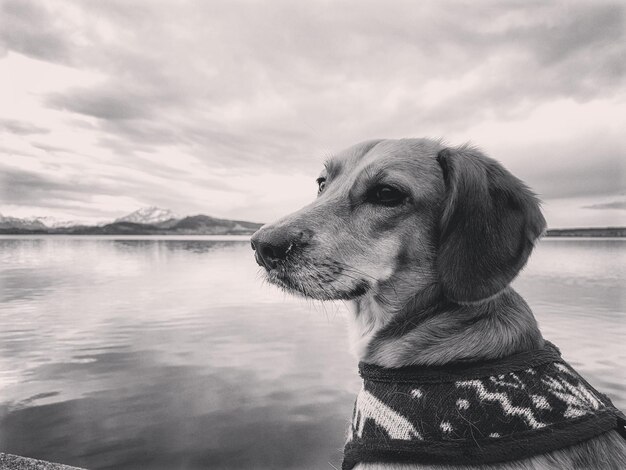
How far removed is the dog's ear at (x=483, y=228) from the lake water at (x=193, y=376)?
0.26 m

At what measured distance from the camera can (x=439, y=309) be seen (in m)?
2.96

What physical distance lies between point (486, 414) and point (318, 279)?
1.58m

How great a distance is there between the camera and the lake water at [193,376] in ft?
28.1

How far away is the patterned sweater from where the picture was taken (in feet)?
7.11

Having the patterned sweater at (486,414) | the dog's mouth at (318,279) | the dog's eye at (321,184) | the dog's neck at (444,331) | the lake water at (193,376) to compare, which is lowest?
the lake water at (193,376)

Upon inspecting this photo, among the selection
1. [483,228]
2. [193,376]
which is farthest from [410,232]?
[193,376]

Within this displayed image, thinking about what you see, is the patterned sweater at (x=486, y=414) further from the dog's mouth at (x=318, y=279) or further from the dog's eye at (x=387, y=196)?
the dog's eye at (x=387, y=196)

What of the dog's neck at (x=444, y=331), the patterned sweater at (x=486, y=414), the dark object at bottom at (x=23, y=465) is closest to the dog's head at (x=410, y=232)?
the dog's neck at (x=444, y=331)

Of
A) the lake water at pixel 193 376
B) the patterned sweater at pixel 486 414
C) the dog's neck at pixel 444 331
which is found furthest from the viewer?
the lake water at pixel 193 376

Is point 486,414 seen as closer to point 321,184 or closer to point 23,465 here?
point 321,184

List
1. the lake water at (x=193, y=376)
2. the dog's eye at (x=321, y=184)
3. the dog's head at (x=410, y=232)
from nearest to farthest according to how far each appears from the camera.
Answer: the dog's head at (x=410, y=232) < the dog's eye at (x=321, y=184) < the lake water at (x=193, y=376)

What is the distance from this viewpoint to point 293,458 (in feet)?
27.7

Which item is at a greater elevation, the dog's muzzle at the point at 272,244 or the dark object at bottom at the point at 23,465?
the dog's muzzle at the point at 272,244

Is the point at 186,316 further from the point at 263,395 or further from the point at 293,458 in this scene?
the point at 293,458
